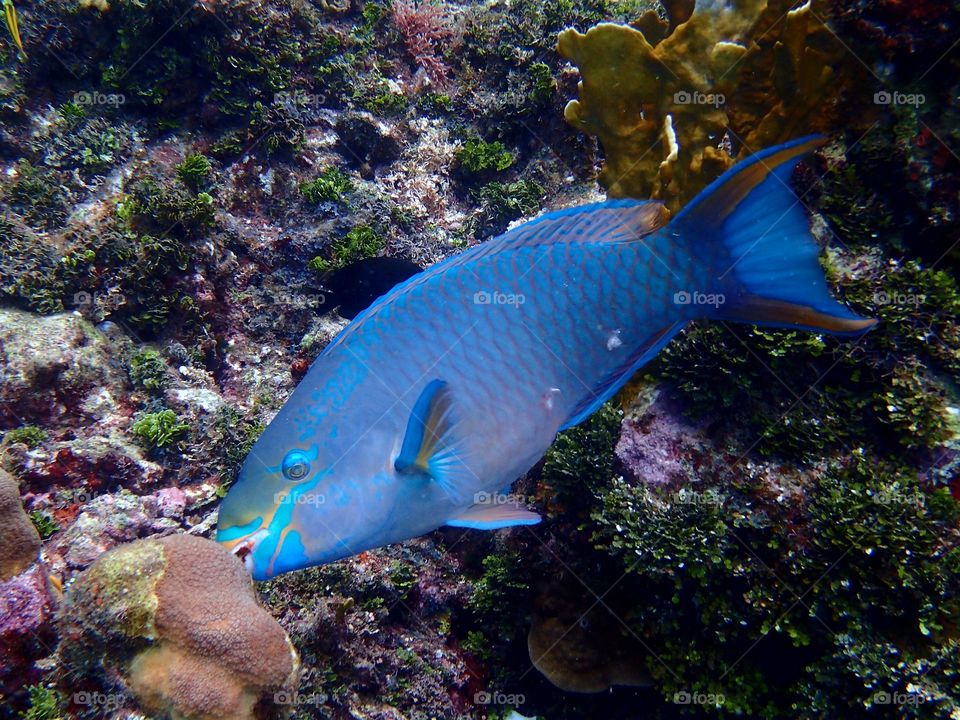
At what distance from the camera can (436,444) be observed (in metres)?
2.01

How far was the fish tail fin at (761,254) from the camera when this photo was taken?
6.54ft

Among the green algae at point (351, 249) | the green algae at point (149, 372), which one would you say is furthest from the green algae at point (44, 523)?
the green algae at point (351, 249)

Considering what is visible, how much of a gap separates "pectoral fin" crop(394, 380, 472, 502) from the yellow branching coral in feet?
9.14

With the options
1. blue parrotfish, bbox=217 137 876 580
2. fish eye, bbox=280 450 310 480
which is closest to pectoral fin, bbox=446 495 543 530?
blue parrotfish, bbox=217 137 876 580

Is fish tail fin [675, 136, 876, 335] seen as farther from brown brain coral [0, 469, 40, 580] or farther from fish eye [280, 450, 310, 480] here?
brown brain coral [0, 469, 40, 580]

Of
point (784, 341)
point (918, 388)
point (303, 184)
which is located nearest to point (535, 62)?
point (303, 184)

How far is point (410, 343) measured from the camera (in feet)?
6.83

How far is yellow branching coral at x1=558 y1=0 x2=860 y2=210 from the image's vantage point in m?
3.52

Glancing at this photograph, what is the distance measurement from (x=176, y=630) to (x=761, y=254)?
120 inches

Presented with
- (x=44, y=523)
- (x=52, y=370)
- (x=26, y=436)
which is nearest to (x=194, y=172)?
(x=52, y=370)

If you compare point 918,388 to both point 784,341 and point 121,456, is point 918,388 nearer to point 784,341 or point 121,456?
point 784,341

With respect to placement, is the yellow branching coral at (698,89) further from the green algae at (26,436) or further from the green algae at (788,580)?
the green algae at (26,436)

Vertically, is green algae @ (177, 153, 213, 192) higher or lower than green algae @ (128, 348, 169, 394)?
higher

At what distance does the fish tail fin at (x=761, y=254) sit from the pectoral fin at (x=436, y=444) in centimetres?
111
